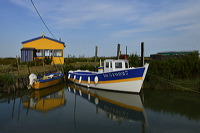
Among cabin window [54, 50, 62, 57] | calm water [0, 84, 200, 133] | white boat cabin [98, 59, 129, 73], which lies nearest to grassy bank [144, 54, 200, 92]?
calm water [0, 84, 200, 133]

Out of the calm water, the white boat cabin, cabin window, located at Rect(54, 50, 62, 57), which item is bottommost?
the calm water

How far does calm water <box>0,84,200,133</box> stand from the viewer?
8.41 meters

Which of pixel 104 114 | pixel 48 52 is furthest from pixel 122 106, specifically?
pixel 48 52

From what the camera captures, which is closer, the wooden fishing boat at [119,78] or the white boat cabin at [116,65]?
the wooden fishing boat at [119,78]

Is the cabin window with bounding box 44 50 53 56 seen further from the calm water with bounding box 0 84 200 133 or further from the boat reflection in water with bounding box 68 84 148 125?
the boat reflection in water with bounding box 68 84 148 125

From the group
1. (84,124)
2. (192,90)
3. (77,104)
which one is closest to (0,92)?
(77,104)

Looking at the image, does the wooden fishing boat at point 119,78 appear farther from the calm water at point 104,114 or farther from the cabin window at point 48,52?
the cabin window at point 48,52

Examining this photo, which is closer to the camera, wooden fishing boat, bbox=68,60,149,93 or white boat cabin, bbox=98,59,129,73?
wooden fishing boat, bbox=68,60,149,93

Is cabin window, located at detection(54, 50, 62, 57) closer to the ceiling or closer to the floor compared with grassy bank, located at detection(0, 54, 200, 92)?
closer to the ceiling

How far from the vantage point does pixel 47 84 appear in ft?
62.9

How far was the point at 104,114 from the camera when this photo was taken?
1070cm

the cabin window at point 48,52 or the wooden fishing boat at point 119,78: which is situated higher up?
the cabin window at point 48,52

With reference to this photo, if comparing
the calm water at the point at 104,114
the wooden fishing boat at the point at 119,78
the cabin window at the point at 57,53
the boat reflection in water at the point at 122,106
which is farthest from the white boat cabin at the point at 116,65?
the cabin window at the point at 57,53

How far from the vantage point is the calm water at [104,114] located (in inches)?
331
